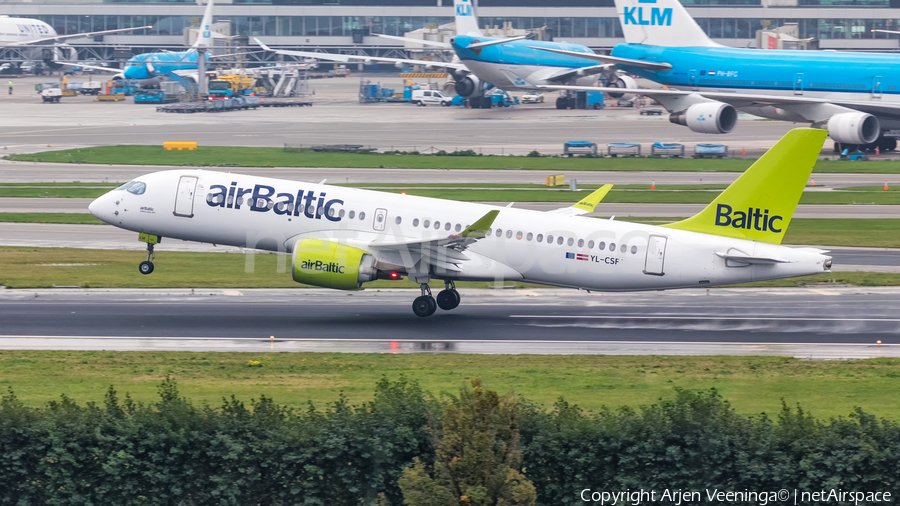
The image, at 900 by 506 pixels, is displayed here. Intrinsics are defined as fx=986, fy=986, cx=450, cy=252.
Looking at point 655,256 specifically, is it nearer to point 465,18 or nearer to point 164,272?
point 164,272

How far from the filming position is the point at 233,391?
24.8 m

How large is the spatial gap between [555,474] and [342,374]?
11292 millimetres

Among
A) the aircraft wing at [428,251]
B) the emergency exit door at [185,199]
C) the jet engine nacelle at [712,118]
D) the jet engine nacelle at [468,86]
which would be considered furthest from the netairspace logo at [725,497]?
the jet engine nacelle at [468,86]

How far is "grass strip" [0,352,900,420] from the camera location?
79.7 feet

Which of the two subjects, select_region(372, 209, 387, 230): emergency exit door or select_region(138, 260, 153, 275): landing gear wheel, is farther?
select_region(138, 260, 153, 275): landing gear wheel

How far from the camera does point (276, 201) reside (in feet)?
114

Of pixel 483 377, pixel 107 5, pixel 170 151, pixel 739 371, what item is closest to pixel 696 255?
pixel 739 371

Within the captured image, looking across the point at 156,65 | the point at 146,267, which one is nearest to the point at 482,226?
the point at 146,267

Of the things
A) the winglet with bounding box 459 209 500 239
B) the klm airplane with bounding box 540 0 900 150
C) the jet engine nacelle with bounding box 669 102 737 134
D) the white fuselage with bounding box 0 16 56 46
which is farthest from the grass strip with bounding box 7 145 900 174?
the white fuselage with bounding box 0 16 56 46

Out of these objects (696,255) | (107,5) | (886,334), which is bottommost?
(886,334)

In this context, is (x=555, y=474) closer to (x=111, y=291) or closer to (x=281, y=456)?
(x=281, y=456)

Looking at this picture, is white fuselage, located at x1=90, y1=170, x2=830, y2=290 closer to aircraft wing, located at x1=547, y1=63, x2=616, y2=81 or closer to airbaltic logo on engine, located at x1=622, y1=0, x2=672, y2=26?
airbaltic logo on engine, located at x1=622, y1=0, x2=672, y2=26

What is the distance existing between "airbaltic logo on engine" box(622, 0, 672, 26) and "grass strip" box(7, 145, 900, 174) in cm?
1516

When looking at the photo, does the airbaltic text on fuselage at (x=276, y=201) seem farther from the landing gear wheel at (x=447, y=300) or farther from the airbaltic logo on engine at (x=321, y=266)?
the landing gear wheel at (x=447, y=300)
